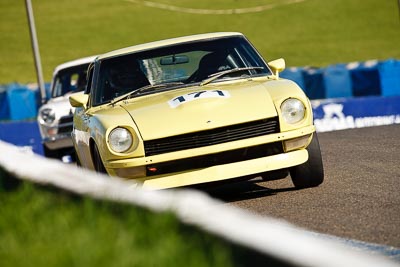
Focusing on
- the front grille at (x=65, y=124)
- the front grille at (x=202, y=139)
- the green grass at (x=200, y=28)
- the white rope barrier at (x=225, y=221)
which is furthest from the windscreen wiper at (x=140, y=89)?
Answer: the green grass at (x=200, y=28)

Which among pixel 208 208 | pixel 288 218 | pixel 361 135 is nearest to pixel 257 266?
pixel 208 208

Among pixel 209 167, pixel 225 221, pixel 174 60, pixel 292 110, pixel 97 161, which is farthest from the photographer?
pixel 174 60

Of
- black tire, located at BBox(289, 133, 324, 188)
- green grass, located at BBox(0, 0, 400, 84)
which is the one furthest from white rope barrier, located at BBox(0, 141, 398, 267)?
green grass, located at BBox(0, 0, 400, 84)

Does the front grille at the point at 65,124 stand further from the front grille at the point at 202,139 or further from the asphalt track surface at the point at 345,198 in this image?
the front grille at the point at 202,139

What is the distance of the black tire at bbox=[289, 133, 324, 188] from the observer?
28.0ft

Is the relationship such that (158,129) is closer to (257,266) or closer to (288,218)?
(288,218)

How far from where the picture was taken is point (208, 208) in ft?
11.4

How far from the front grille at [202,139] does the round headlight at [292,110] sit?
24 cm

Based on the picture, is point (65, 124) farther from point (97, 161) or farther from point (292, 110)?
point (292, 110)

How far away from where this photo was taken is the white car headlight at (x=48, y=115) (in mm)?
17016

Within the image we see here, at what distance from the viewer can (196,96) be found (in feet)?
27.7

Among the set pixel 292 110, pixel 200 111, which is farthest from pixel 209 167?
pixel 292 110

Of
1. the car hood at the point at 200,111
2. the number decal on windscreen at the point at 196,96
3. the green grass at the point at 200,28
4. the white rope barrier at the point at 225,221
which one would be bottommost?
the green grass at the point at 200,28

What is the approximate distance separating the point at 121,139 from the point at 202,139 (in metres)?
0.59
